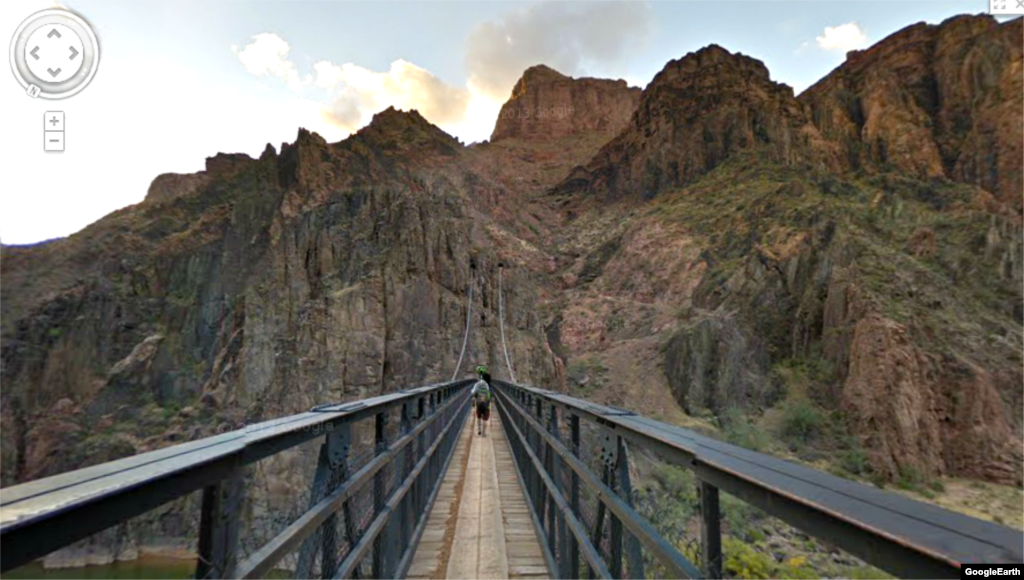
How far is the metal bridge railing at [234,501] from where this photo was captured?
35.0 inches

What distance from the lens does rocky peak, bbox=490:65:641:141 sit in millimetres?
114500

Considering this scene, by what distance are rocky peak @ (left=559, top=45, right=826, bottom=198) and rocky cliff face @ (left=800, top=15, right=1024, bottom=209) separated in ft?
23.6

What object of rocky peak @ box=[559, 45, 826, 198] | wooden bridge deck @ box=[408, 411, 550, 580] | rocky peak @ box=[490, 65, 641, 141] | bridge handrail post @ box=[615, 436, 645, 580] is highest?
rocky peak @ box=[490, 65, 641, 141]

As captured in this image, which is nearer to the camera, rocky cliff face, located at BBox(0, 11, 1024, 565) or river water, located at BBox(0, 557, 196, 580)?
river water, located at BBox(0, 557, 196, 580)

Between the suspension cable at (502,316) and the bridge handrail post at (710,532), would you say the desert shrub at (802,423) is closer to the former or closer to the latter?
the suspension cable at (502,316)

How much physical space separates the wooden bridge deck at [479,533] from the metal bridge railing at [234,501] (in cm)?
68

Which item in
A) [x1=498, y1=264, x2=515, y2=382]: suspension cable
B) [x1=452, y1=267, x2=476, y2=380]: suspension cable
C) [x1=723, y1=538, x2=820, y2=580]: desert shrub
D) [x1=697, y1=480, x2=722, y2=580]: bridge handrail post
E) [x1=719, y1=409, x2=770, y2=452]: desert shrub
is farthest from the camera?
[x1=498, y1=264, x2=515, y2=382]: suspension cable

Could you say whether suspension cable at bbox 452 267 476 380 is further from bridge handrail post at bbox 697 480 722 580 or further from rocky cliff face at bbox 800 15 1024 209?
rocky cliff face at bbox 800 15 1024 209

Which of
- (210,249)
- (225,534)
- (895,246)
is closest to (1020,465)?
(895,246)

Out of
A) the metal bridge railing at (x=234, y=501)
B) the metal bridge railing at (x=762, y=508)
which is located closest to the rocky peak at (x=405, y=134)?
the metal bridge railing at (x=234, y=501)

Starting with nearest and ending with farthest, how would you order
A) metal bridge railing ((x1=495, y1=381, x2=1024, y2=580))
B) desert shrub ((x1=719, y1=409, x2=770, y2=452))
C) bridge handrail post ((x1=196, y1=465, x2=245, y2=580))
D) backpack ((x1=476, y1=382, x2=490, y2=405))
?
metal bridge railing ((x1=495, y1=381, x2=1024, y2=580)), bridge handrail post ((x1=196, y1=465, x2=245, y2=580)), backpack ((x1=476, y1=382, x2=490, y2=405)), desert shrub ((x1=719, y1=409, x2=770, y2=452))

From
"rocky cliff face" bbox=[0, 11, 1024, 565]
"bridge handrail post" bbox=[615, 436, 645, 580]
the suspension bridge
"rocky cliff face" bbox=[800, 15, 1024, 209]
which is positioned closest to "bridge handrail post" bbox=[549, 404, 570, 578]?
the suspension bridge

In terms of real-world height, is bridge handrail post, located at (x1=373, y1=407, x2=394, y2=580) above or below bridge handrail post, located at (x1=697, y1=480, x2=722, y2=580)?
below

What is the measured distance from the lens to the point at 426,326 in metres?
28.5
